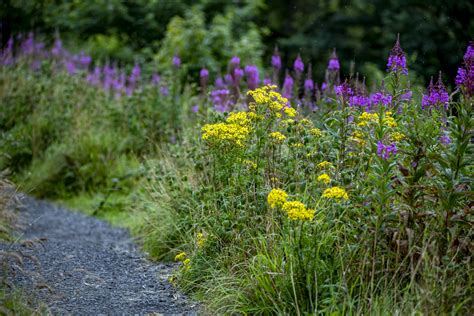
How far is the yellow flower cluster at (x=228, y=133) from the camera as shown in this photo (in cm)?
425

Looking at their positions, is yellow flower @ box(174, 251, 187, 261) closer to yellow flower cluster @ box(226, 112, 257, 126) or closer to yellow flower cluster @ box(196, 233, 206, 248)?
yellow flower cluster @ box(196, 233, 206, 248)

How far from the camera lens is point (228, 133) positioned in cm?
430

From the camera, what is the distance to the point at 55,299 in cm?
407

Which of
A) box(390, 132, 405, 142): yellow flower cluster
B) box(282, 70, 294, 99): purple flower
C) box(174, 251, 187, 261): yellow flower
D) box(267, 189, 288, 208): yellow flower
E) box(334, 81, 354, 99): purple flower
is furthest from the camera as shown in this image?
box(282, 70, 294, 99): purple flower

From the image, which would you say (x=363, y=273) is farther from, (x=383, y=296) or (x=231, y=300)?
(x=231, y=300)

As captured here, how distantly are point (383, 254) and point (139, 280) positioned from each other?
2005 mm

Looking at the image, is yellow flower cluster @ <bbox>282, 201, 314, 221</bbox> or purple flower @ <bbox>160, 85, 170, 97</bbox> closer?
yellow flower cluster @ <bbox>282, 201, 314, 221</bbox>

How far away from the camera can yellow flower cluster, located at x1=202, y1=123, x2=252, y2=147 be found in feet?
13.9

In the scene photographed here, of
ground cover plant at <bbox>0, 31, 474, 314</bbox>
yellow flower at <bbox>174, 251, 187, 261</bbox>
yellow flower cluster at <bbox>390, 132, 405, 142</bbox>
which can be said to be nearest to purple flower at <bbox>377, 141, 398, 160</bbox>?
ground cover plant at <bbox>0, 31, 474, 314</bbox>

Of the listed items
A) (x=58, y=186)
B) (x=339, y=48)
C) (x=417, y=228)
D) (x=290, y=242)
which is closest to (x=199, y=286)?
(x=290, y=242)

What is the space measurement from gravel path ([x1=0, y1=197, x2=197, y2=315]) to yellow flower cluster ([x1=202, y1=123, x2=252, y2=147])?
1.14 meters

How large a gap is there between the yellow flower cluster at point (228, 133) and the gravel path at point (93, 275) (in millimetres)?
1142

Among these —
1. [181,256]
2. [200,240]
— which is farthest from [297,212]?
[181,256]

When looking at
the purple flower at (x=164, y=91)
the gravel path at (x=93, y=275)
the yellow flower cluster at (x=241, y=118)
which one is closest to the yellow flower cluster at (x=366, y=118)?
the yellow flower cluster at (x=241, y=118)
